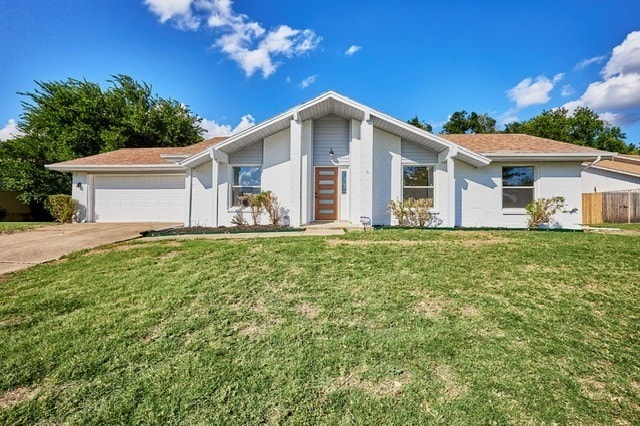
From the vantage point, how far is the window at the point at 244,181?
11930 millimetres

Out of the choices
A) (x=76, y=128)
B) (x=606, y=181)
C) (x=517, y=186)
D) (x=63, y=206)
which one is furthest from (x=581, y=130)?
(x=76, y=128)

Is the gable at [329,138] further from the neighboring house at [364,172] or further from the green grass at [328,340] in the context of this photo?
the green grass at [328,340]

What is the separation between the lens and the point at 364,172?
10.8 metres

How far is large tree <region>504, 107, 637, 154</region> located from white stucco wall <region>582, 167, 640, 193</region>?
16049mm

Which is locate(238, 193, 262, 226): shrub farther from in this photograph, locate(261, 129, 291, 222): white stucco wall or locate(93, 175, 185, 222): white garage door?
locate(93, 175, 185, 222): white garage door

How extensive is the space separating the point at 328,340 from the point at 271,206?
8.36m

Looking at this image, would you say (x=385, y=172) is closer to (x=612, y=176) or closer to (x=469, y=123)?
(x=612, y=176)

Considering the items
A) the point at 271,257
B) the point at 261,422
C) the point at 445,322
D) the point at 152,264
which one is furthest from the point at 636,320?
the point at 152,264

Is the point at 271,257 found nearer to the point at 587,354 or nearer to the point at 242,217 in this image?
the point at 587,354

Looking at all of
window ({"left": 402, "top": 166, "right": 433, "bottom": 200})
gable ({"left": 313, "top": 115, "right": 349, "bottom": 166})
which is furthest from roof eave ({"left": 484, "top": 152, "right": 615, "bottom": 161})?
gable ({"left": 313, "top": 115, "right": 349, "bottom": 166})

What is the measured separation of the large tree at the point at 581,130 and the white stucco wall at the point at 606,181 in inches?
632

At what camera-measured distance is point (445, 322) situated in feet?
Answer: 12.1

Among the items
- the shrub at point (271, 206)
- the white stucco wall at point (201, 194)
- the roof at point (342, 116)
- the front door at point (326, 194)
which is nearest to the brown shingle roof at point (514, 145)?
the roof at point (342, 116)

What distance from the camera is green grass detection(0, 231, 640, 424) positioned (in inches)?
97.6
